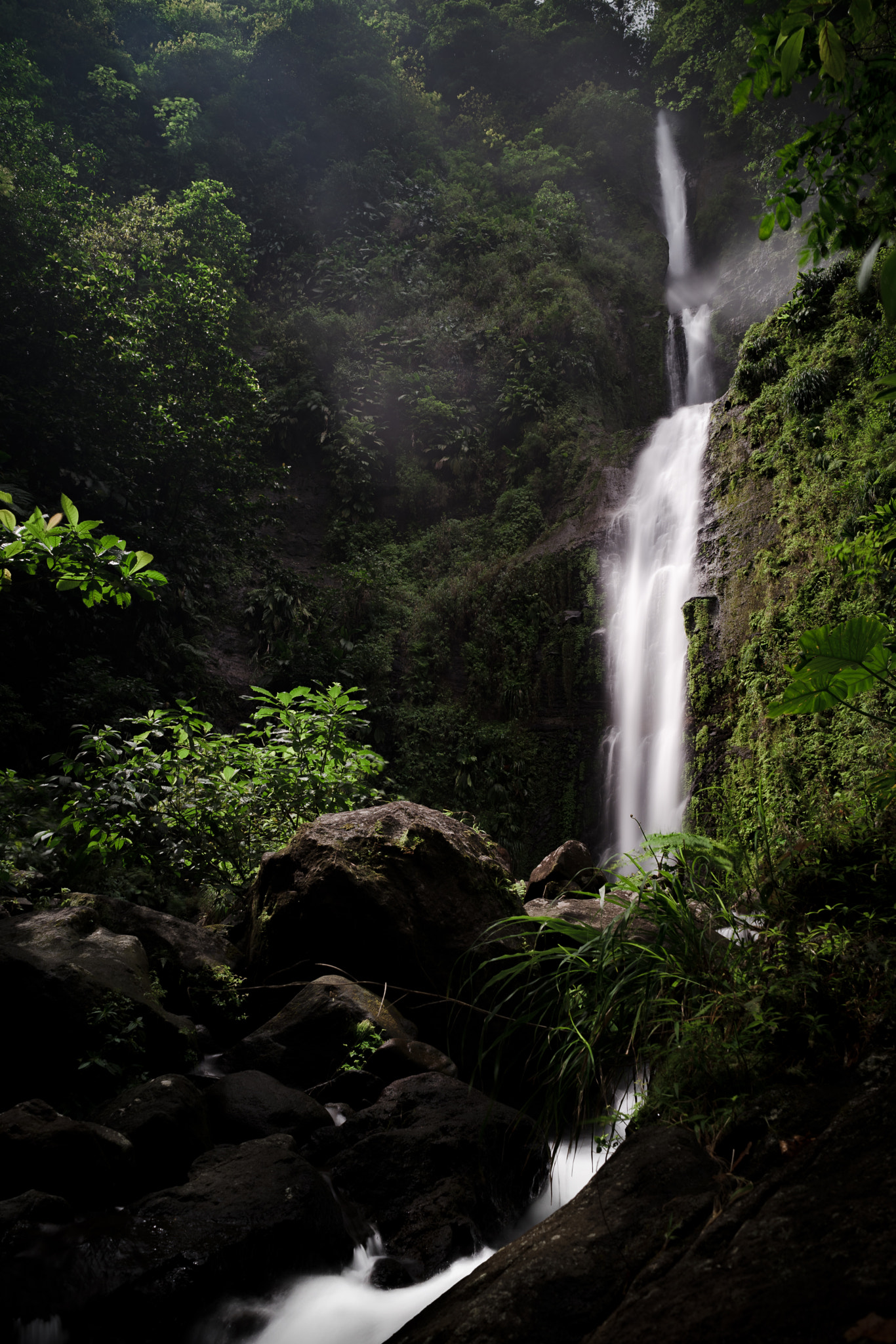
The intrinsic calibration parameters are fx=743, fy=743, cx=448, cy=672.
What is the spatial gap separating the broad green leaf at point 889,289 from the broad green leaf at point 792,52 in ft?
2.80

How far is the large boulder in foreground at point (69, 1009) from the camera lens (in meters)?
3.49

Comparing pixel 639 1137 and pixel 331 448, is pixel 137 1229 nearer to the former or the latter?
pixel 639 1137

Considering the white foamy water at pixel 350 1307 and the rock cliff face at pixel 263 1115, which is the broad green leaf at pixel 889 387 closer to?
the rock cliff face at pixel 263 1115

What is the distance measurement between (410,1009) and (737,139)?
27.8 meters

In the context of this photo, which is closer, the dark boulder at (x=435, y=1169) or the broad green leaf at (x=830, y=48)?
the broad green leaf at (x=830, y=48)

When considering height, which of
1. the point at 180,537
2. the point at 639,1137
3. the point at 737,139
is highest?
the point at 737,139

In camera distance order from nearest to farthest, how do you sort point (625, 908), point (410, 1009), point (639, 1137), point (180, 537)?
point (639, 1137)
point (625, 908)
point (410, 1009)
point (180, 537)

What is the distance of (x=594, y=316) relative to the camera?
1958 cm

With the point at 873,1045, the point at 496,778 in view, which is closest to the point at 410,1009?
the point at 873,1045

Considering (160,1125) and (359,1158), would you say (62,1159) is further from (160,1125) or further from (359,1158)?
(359,1158)

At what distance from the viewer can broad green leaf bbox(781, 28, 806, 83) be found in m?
1.57

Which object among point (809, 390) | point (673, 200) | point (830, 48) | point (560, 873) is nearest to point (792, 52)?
point (830, 48)

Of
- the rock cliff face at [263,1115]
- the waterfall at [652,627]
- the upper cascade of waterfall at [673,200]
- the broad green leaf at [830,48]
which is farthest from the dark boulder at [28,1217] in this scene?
the upper cascade of waterfall at [673,200]

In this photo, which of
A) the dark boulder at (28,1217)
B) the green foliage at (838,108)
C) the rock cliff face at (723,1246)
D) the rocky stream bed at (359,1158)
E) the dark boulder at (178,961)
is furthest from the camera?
the dark boulder at (178,961)
